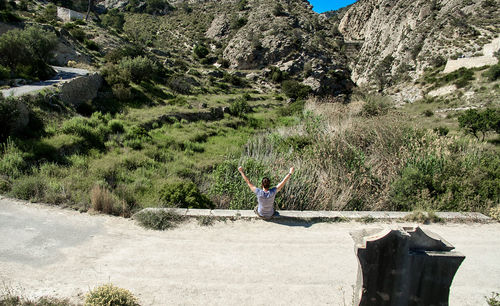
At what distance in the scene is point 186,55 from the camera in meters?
50.8

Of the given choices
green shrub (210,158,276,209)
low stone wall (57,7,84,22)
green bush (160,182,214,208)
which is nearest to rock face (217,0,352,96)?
low stone wall (57,7,84,22)

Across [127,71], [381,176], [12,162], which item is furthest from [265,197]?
[127,71]

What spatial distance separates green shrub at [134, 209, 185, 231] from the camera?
19.5ft

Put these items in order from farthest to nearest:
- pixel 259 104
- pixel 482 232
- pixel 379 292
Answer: pixel 259 104, pixel 482 232, pixel 379 292

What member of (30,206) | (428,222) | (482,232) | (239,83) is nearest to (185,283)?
(30,206)

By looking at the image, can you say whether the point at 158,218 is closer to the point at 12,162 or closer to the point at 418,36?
the point at 12,162

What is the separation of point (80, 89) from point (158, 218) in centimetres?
1482

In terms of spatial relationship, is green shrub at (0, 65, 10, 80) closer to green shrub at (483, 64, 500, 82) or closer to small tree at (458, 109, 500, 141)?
small tree at (458, 109, 500, 141)

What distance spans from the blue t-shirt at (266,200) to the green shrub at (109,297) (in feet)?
10.5

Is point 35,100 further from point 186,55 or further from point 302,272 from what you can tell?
point 186,55

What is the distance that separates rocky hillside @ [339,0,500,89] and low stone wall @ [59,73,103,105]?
51.4 meters

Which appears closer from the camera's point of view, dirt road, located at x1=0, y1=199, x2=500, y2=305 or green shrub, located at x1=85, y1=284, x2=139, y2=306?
green shrub, located at x1=85, y1=284, x2=139, y2=306

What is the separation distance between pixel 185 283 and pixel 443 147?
9.10 metres

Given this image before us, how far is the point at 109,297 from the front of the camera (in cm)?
355
